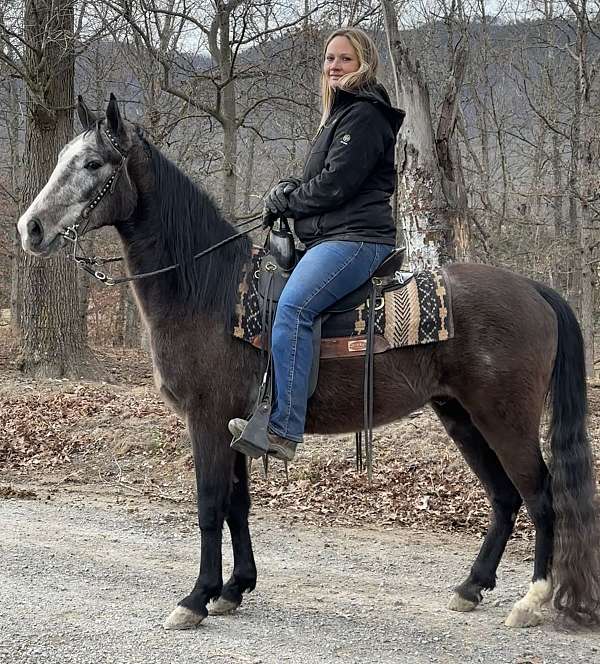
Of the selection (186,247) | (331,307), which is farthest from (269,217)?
(331,307)

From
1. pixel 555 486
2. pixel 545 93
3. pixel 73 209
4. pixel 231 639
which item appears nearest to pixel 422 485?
pixel 555 486

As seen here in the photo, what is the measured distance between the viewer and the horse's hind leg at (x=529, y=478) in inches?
177

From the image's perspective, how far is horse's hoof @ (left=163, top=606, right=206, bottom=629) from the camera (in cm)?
443

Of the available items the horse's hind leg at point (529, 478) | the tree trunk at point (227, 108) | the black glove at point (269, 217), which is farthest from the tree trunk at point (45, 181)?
the horse's hind leg at point (529, 478)

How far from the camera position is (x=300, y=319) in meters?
4.35

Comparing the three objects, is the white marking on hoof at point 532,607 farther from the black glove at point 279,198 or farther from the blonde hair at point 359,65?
the blonde hair at point 359,65

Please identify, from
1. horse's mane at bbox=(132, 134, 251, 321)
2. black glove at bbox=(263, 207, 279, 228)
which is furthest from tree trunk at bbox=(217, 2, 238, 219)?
black glove at bbox=(263, 207, 279, 228)

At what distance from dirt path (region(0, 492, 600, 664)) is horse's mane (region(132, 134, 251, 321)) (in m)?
1.84

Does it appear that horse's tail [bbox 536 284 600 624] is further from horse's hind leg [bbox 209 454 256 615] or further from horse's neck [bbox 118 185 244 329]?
horse's neck [bbox 118 185 244 329]

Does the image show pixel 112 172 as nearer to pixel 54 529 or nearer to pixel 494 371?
pixel 494 371

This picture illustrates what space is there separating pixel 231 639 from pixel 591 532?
6.94 ft

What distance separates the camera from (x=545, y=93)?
64.4 ft

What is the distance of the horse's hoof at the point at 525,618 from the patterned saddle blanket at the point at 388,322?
1.65 m

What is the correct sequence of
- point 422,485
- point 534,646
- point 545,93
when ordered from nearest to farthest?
point 534,646
point 422,485
point 545,93
